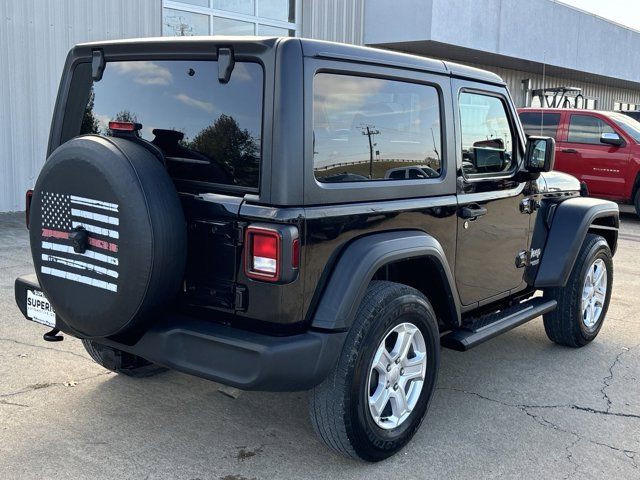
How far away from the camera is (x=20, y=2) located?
9430 mm

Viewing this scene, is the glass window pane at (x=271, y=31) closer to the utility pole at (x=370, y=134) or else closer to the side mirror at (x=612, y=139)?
the side mirror at (x=612, y=139)

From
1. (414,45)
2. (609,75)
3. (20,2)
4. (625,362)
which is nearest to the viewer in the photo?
(625,362)

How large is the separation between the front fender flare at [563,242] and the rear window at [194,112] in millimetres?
2553

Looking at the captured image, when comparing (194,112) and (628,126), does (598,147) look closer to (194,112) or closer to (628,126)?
(628,126)

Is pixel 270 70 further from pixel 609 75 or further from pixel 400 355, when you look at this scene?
pixel 609 75

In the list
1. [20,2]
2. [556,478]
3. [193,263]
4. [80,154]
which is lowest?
[556,478]

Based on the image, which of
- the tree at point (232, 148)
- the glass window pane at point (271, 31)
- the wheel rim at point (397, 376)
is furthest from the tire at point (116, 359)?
the glass window pane at point (271, 31)

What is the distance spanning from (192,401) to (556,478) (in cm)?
193

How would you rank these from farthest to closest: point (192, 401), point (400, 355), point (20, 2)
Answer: point (20, 2), point (192, 401), point (400, 355)

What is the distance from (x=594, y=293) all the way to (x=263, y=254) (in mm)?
3205

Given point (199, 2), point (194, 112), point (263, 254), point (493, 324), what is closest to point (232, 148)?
point (194, 112)

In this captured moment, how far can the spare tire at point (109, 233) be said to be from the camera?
109 inches

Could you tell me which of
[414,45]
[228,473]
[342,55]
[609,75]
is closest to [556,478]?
[228,473]

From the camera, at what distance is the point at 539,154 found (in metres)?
4.35
